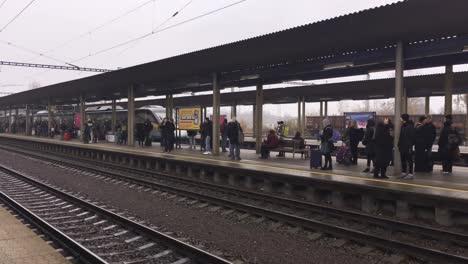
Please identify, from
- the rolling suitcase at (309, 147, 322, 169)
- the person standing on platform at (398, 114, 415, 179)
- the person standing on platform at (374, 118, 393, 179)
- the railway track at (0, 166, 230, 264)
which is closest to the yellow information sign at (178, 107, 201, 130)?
the rolling suitcase at (309, 147, 322, 169)

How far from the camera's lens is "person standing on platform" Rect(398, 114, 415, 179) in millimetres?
9844

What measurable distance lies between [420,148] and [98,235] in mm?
7818

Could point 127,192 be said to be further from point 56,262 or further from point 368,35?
point 368,35

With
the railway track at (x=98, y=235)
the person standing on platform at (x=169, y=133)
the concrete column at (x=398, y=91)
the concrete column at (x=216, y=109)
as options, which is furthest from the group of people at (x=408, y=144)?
the person standing on platform at (x=169, y=133)

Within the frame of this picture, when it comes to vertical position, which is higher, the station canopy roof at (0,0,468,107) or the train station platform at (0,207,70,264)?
the station canopy roof at (0,0,468,107)

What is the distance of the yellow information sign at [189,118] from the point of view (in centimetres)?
1889

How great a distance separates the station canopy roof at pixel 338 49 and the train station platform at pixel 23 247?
311 inches

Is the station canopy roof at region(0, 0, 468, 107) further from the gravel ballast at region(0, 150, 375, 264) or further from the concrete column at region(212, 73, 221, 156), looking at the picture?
the gravel ballast at region(0, 150, 375, 264)

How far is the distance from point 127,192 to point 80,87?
14760 mm

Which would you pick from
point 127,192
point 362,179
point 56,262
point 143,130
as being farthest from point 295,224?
point 143,130

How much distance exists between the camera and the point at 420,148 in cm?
1079

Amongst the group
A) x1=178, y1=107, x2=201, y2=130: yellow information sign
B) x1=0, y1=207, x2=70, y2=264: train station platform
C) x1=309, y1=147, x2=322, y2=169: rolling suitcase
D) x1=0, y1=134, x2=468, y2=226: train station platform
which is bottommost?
x1=0, y1=207, x2=70, y2=264: train station platform

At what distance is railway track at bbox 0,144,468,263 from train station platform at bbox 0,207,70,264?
4.08 meters

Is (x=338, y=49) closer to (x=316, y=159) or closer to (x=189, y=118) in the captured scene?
(x=316, y=159)
